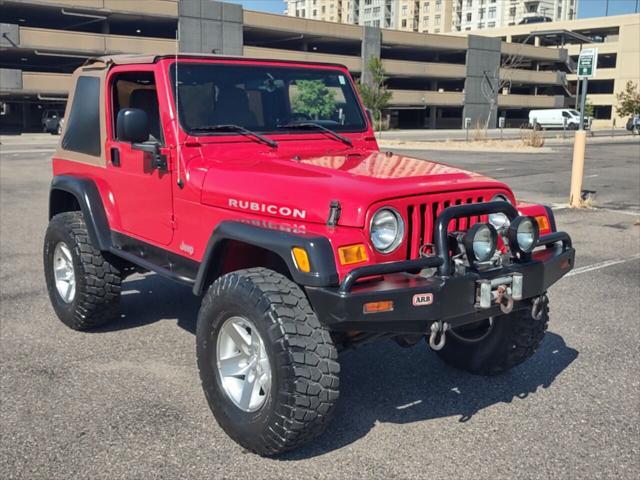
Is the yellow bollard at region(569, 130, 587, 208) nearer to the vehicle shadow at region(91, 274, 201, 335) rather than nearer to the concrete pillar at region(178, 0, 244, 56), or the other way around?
the vehicle shadow at region(91, 274, 201, 335)

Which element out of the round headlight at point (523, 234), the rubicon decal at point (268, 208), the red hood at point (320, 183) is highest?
the red hood at point (320, 183)

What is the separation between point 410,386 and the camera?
14.8 ft

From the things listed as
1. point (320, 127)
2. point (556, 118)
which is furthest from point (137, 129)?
point (556, 118)

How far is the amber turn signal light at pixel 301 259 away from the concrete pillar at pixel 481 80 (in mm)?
66553

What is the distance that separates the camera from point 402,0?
436 feet

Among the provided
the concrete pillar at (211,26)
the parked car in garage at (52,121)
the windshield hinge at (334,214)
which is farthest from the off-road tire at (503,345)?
the concrete pillar at (211,26)

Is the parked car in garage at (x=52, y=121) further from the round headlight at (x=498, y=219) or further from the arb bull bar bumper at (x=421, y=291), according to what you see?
the arb bull bar bumper at (x=421, y=291)

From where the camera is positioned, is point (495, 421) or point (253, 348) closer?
point (253, 348)

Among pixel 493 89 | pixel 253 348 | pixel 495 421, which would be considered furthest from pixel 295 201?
pixel 493 89

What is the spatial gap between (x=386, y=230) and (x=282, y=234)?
527 mm

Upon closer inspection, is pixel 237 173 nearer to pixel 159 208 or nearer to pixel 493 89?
pixel 159 208

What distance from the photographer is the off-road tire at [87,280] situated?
524 centimetres

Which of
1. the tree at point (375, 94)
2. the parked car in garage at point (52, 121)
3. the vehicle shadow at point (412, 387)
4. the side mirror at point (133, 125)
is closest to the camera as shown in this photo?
the vehicle shadow at point (412, 387)

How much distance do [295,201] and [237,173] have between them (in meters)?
0.53
